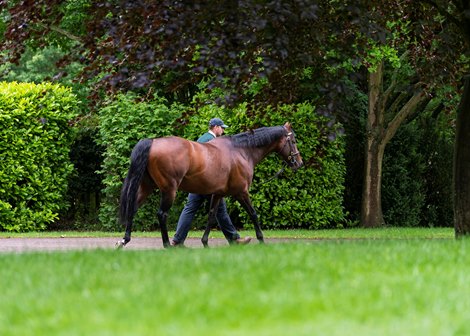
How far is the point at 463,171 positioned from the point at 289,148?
9.81ft

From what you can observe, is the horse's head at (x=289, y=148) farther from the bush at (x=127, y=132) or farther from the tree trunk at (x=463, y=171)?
the bush at (x=127, y=132)

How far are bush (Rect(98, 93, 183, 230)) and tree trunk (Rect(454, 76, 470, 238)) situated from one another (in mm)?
9684

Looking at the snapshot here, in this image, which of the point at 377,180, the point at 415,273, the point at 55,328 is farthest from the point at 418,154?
→ the point at 55,328

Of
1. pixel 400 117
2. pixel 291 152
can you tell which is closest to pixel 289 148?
pixel 291 152

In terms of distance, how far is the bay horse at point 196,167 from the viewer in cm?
1540

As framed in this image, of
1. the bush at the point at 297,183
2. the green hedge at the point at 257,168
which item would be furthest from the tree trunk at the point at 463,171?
the bush at the point at 297,183

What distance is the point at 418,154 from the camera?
28141 millimetres

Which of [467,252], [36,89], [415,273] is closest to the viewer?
[415,273]

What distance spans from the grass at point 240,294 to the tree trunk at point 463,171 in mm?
5357

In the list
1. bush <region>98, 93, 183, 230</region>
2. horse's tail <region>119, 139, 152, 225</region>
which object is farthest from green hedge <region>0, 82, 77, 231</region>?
horse's tail <region>119, 139, 152, 225</region>

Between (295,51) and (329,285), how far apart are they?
265 inches

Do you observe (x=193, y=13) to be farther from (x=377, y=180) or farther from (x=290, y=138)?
(x=377, y=180)

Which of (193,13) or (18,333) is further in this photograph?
(193,13)

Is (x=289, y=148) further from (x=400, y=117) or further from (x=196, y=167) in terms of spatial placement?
(x=400, y=117)
